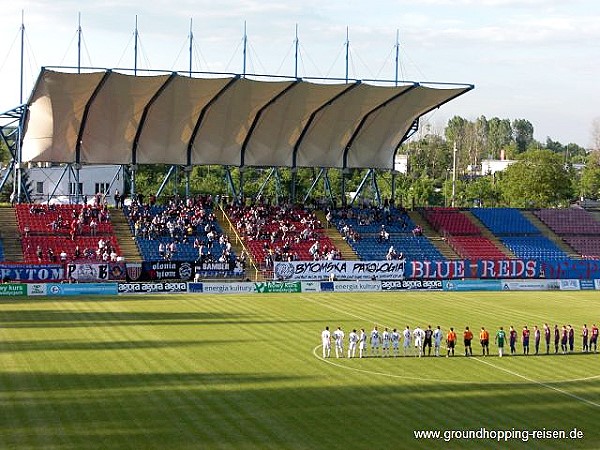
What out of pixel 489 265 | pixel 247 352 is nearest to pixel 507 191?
pixel 489 265

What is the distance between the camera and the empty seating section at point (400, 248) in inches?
3046

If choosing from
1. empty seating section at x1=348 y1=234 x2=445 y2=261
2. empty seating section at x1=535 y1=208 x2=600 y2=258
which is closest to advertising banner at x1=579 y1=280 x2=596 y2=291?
empty seating section at x1=348 y1=234 x2=445 y2=261

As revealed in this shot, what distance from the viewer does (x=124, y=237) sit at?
7362 centimetres

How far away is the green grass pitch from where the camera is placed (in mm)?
26812

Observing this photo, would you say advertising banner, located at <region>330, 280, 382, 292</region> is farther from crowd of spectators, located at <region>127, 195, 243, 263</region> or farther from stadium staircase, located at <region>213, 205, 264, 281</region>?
crowd of spectators, located at <region>127, 195, 243, 263</region>

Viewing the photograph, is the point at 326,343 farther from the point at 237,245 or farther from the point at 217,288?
the point at 237,245

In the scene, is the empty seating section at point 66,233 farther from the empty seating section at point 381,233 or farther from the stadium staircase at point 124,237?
the empty seating section at point 381,233

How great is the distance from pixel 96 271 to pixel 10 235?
8.95 m

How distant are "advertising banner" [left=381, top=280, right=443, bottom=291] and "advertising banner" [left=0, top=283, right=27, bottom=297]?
73.4 feet

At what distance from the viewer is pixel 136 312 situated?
5316cm

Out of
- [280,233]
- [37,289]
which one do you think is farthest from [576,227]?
[37,289]

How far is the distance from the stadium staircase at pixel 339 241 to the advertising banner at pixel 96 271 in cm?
1701

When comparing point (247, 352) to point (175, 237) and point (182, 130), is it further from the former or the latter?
point (182, 130)

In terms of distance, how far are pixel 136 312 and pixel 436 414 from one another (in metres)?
26.4
